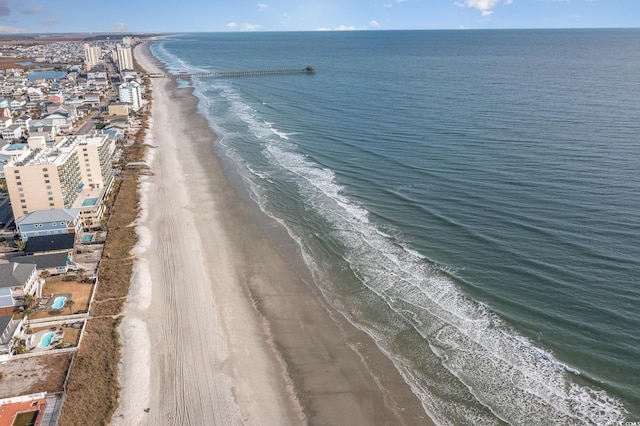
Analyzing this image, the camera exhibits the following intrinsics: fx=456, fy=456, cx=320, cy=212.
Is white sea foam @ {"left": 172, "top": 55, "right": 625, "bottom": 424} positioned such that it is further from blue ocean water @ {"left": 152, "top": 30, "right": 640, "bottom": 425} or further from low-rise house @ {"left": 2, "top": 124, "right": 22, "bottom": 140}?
low-rise house @ {"left": 2, "top": 124, "right": 22, "bottom": 140}

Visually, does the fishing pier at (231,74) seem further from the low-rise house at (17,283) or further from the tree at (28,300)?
the tree at (28,300)

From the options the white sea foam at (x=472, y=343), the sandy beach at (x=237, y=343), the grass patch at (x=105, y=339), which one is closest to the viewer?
the white sea foam at (x=472, y=343)

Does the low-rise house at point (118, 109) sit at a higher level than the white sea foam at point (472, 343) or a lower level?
higher

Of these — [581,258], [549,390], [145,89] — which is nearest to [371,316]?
[549,390]

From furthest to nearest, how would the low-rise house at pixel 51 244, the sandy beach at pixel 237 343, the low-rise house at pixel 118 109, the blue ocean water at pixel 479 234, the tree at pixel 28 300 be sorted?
1. the low-rise house at pixel 118 109
2. the low-rise house at pixel 51 244
3. the tree at pixel 28 300
4. the blue ocean water at pixel 479 234
5. the sandy beach at pixel 237 343

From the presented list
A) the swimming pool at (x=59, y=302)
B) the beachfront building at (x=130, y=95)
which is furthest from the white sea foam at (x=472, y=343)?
the beachfront building at (x=130, y=95)

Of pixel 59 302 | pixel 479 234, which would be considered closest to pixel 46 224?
pixel 59 302

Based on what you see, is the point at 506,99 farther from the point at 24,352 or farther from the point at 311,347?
the point at 24,352
